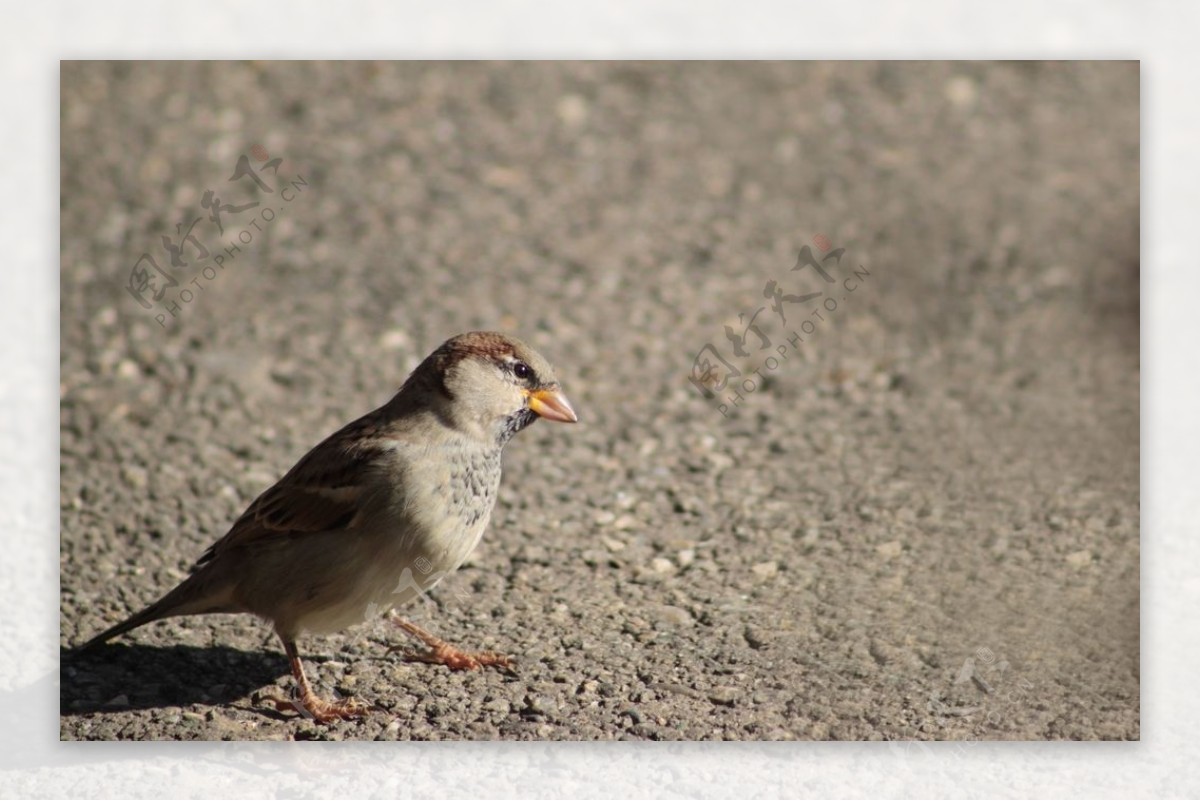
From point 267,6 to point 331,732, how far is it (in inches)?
111

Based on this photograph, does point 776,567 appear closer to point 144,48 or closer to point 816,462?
point 816,462

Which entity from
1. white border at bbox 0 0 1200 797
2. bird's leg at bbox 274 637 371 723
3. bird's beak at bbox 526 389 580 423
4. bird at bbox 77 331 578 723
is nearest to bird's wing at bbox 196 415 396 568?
bird at bbox 77 331 578 723

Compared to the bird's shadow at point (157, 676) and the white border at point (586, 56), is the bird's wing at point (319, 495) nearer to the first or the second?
the bird's shadow at point (157, 676)

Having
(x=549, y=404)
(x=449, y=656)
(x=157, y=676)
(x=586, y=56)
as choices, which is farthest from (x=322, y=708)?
(x=586, y=56)

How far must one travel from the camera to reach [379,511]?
4727 millimetres

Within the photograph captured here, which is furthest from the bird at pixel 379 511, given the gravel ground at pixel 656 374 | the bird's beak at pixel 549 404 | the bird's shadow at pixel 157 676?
the gravel ground at pixel 656 374

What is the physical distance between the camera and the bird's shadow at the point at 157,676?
16.4 ft

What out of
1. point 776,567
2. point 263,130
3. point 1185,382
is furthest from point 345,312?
point 1185,382

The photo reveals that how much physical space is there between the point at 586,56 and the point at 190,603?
2.73 meters

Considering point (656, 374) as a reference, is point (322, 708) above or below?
below

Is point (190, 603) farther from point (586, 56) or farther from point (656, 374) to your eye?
point (656, 374)

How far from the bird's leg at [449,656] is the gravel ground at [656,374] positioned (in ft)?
0.22

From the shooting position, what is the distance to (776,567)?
5777mm

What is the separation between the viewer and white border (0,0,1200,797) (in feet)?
15.9
